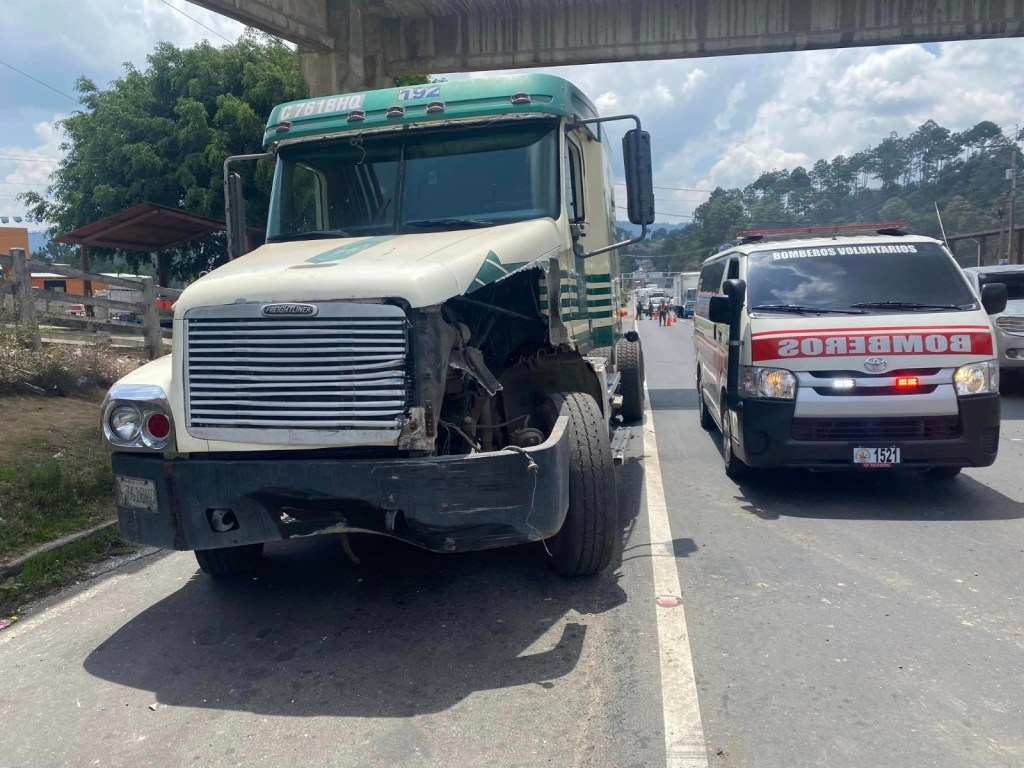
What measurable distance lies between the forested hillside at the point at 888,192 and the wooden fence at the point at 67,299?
27895 mm

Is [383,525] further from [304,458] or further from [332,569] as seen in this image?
[332,569]

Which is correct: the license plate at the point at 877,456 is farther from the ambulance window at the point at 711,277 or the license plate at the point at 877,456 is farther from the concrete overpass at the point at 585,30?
the concrete overpass at the point at 585,30

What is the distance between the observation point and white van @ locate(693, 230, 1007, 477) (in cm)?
634

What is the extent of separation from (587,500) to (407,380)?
51.6 inches

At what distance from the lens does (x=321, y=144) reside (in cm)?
609

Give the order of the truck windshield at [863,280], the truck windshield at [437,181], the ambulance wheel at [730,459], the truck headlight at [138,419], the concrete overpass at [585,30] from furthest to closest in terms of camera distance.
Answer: the concrete overpass at [585,30]
the ambulance wheel at [730,459]
the truck windshield at [863,280]
the truck windshield at [437,181]
the truck headlight at [138,419]

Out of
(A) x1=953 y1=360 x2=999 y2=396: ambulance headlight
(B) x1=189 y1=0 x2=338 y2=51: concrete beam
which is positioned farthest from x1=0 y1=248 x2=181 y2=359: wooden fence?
(A) x1=953 y1=360 x2=999 y2=396: ambulance headlight

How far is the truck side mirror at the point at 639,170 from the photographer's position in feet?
19.8

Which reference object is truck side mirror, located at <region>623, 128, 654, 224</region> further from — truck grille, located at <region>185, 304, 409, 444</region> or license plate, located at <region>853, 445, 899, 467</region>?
truck grille, located at <region>185, 304, 409, 444</region>

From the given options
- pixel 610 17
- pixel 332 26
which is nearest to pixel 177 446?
pixel 332 26

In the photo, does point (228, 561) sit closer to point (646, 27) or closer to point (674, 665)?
point (674, 665)

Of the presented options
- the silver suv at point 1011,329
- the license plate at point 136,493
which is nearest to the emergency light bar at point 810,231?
the silver suv at point 1011,329

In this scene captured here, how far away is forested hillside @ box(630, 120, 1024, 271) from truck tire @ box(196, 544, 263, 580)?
33652 mm

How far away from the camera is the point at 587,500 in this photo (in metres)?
4.68
